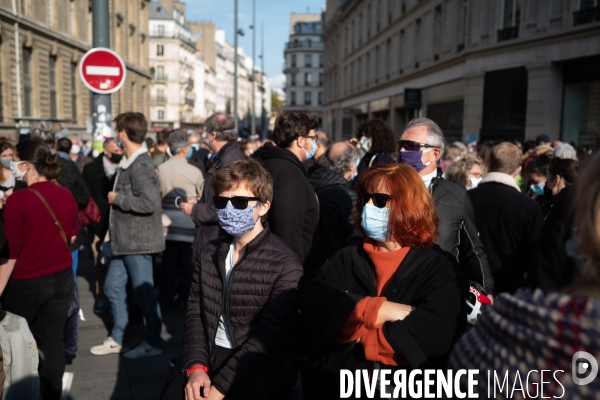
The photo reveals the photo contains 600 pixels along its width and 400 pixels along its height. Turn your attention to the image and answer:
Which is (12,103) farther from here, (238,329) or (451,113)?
(238,329)

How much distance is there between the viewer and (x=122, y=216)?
5.36 metres

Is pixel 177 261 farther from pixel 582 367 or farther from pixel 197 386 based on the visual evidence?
pixel 582 367

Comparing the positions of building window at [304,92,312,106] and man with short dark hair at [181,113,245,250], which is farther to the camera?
building window at [304,92,312,106]

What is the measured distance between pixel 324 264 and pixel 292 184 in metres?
1.39

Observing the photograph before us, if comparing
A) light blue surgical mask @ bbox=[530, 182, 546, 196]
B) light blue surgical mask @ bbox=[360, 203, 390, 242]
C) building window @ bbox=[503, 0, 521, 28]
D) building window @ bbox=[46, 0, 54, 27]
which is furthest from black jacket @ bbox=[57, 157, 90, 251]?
building window @ bbox=[46, 0, 54, 27]

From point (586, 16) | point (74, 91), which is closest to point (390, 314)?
point (586, 16)

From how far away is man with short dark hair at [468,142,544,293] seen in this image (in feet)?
14.7

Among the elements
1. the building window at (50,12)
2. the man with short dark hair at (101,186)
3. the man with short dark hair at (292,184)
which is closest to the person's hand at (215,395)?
the man with short dark hair at (292,184)

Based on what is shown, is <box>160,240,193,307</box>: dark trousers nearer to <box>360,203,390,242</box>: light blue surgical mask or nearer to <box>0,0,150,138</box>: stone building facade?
<box>360,203,390,242</box>: light blue surgical mask

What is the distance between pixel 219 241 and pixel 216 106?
11939 centimetres

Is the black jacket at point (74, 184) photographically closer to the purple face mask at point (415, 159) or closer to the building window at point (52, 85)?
the purple face mask at point (415, 159)

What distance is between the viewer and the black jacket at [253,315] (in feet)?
9.89

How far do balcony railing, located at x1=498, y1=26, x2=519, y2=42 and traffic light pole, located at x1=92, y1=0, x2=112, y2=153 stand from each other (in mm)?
15084

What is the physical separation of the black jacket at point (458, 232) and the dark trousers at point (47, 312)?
2879 millimetres
